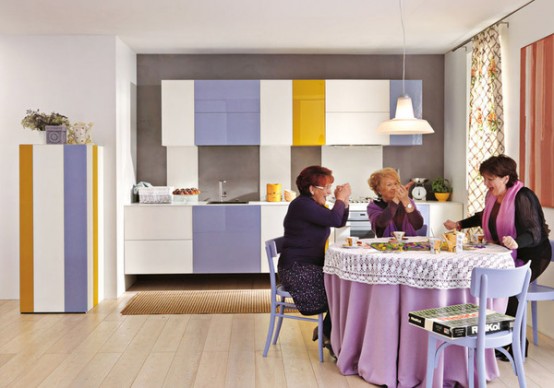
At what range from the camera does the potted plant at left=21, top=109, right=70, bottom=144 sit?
230 inches

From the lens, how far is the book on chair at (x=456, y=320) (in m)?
3.12

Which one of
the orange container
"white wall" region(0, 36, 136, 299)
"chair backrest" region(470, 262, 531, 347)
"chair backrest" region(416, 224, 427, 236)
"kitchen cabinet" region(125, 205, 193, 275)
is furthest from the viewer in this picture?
the orange container

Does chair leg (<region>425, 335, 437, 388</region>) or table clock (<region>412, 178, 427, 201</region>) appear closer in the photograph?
chair leg (<region>425, 335, 437, 388</region>)

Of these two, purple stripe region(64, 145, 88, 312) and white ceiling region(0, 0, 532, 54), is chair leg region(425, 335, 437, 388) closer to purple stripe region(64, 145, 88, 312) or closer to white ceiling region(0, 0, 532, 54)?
white ceiling region(0, 0, 532, 54)

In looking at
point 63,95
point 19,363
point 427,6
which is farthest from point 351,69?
point 19,363

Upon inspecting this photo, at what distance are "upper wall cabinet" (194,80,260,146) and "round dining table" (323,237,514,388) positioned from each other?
3.37 metres

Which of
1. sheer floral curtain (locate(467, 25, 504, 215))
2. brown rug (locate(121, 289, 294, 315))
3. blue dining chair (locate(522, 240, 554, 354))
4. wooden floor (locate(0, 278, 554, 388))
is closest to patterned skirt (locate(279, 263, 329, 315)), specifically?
wooden floor (locate(0, 278, 554, 388))

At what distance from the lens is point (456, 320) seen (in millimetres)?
3207

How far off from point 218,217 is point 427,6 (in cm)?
308

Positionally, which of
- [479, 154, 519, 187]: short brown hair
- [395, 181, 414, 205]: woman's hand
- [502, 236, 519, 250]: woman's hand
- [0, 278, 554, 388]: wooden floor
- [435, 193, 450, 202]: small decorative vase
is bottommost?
[0, 278, 554, 388]: wooden floor

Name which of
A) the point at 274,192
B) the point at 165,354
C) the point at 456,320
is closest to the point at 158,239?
the point at 274,192

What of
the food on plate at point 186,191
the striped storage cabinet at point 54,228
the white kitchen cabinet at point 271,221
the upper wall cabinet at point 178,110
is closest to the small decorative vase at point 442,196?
the white kitchen cabinet at point 271,221

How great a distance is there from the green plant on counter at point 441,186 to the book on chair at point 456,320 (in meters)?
3.82

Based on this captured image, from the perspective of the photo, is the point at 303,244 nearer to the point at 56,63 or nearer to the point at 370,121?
the point at 370,121
